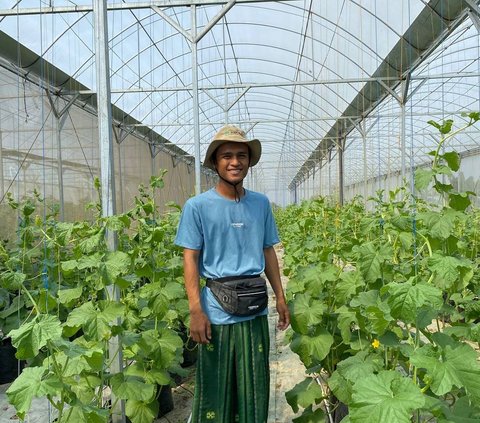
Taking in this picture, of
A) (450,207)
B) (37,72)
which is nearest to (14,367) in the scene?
(450,207)

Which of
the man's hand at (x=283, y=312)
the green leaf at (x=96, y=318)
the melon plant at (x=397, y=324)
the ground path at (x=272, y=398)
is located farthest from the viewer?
the ground path at (x=272, y=398)

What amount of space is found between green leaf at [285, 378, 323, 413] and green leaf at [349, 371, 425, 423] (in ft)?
4.80

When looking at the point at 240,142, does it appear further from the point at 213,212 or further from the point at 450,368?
the point at 450,368

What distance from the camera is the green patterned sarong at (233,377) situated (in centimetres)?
235

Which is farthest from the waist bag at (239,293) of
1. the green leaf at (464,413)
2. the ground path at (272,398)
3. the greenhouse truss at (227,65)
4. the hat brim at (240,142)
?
the greenhouse truss at (227,65)

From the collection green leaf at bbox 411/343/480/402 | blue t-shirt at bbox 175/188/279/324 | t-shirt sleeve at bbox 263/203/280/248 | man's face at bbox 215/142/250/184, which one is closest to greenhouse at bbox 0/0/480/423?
green leaf at bbox 411/343/480/402

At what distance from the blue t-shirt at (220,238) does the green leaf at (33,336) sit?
0.77m

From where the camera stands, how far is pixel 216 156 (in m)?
2.48

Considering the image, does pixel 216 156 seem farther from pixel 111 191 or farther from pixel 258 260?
pixel 111 191

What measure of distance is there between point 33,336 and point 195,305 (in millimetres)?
809

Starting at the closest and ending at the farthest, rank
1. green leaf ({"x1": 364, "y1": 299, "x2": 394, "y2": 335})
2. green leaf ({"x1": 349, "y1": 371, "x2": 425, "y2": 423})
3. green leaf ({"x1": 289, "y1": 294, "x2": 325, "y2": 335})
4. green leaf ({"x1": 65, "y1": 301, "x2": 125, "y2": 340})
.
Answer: green leaf ({"x1": 349, "y1": 371, "x2": 425, "y2": 423}), green leaf ({"x1": 364, "y1": 299, "x2": 394, "y2": 335}), green leaf ({"x1": 65, "y1": 301, "x2": 125, "y2": 340}), green leaf ({"x1": 289, "y1": 294, "x2": 325, "y2": 335})

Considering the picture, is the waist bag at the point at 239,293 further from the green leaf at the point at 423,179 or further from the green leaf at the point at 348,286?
the green leaf at the point at 423,179

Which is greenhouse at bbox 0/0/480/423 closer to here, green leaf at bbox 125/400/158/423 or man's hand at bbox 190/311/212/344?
green leaf at bbox 125/400/158/423

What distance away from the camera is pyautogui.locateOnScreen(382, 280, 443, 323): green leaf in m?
1.54
